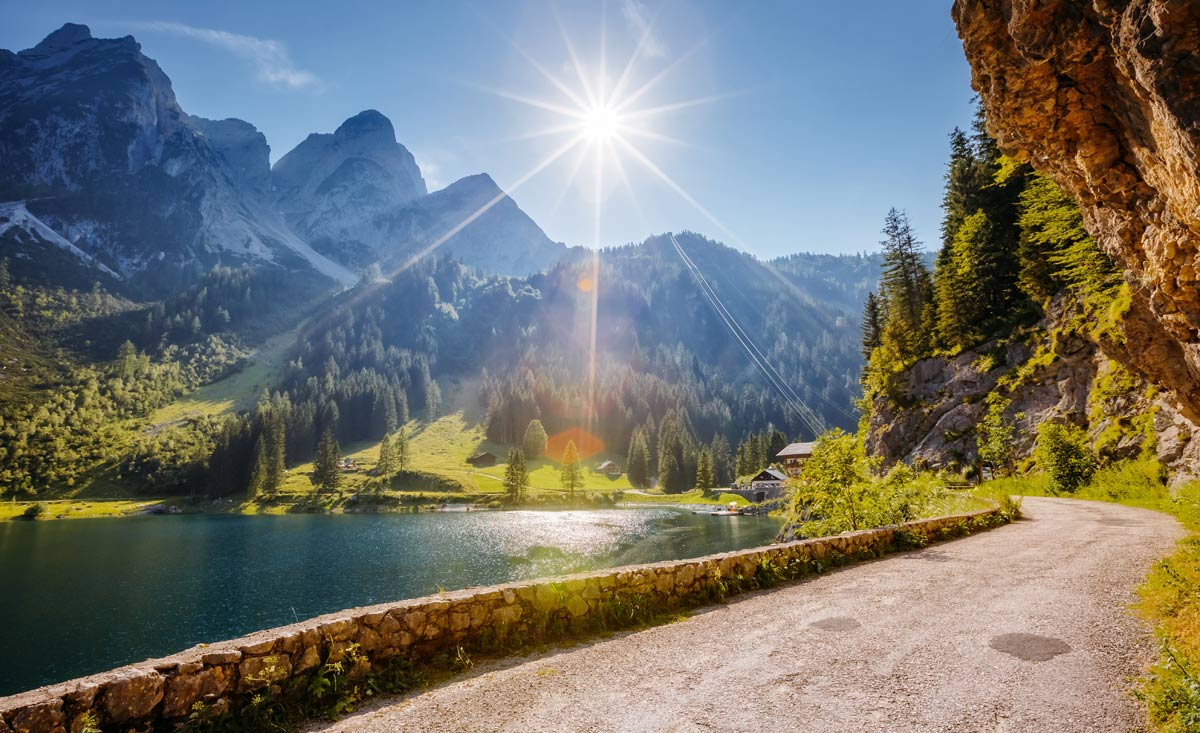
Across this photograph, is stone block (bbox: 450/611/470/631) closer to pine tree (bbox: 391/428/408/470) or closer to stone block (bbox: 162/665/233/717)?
stone block (bbox: 162/665/233/717)

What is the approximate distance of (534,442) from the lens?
17500 centimetres

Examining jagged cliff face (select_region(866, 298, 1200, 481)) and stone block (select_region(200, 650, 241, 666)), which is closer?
stone block (select_region(200, 650, 241, 666))

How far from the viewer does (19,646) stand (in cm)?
3112

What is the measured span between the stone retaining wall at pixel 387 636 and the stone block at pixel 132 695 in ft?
0.04

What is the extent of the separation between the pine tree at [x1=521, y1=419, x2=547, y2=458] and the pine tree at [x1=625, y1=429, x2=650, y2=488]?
30.1 m

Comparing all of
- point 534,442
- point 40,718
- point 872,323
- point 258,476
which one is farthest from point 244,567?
point 534,442

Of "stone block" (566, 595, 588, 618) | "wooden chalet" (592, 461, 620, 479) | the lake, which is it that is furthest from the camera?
"wooden chalet" (592, 461, 620, 479)

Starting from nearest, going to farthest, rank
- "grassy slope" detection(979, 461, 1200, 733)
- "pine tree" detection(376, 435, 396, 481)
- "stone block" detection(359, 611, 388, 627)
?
"grassy slope" detection(979, 461, 1200, 733) → "stone block" detection(359, 611, 388, 627) → "pine tree" detection(376, 435, 396, 481)

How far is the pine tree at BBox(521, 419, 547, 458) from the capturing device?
17475 centimetres

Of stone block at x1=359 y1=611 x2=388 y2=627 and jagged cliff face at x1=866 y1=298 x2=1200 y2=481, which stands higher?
jagged cliff face at x1=866 y1=298 x2=1200 y2=481

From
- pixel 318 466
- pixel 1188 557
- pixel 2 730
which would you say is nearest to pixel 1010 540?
pixel 1188 557

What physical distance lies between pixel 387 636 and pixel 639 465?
521ft

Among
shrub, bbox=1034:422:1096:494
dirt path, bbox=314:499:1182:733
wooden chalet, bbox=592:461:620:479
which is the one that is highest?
shrub, bbox=1034:422:1096:494

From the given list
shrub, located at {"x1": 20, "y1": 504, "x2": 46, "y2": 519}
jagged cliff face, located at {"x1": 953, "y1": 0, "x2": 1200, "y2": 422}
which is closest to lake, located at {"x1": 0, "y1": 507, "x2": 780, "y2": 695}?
shrub, located at {"x1": 20, "y1": 504, "x2": 46, "y2": 519}
